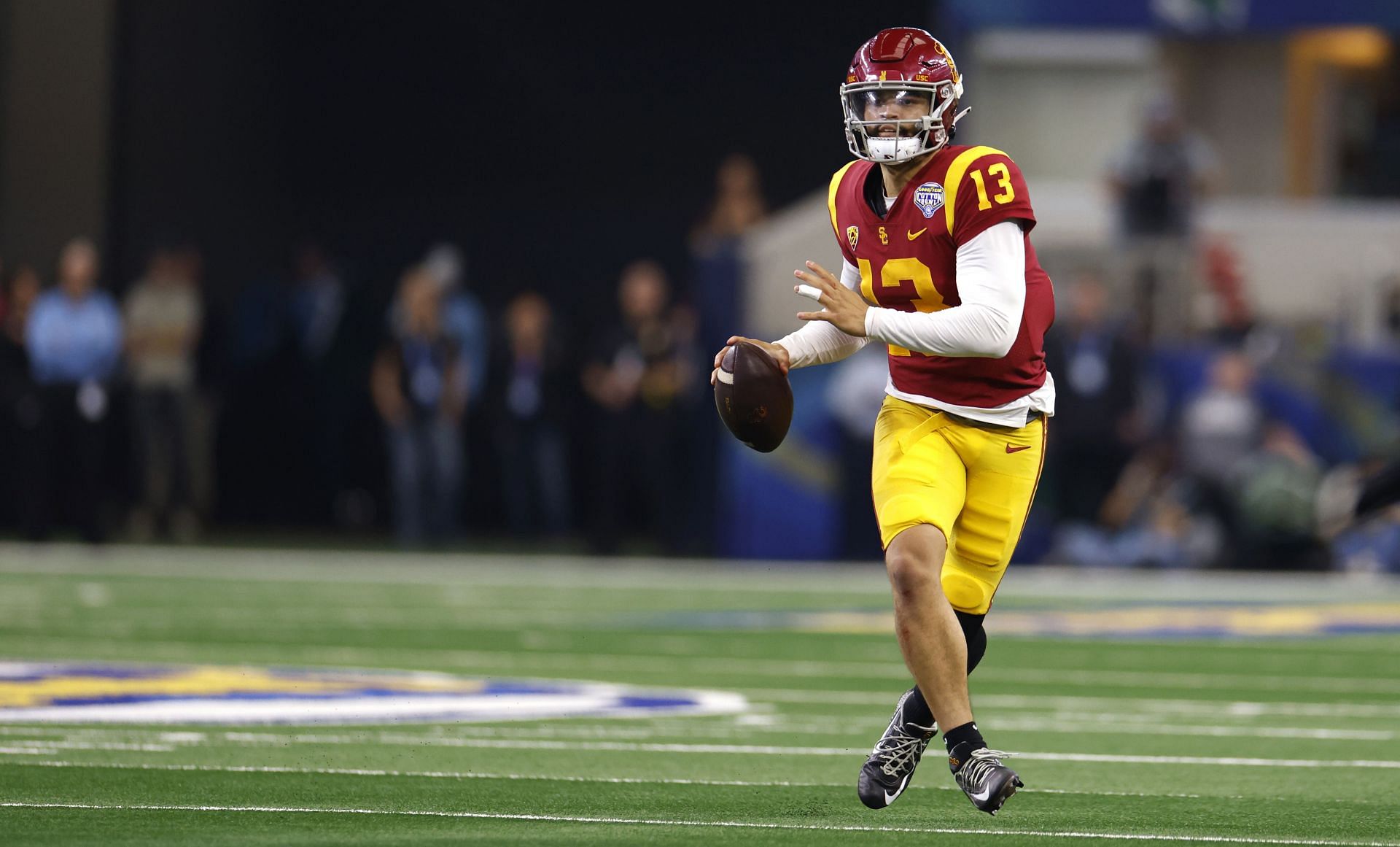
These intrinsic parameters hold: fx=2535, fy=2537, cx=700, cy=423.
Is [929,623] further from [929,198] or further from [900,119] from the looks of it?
[900,119]

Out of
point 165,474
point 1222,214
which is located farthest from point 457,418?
point 1222,214

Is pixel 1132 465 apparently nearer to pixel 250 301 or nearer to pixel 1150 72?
pixel 1150 72

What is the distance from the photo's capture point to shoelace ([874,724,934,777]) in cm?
596

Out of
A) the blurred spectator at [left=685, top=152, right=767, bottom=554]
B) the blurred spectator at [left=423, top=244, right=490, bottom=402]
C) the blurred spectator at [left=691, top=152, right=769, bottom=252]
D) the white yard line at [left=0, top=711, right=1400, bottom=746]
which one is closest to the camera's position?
the white yard line at [left=0, top=711, right=1400, bottom=746]

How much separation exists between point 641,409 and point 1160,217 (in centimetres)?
378

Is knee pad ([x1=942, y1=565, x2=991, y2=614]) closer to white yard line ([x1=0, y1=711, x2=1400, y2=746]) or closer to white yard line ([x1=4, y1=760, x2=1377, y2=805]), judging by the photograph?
white yard line ([x1=4, y1=760, x2=1377, y2=805])

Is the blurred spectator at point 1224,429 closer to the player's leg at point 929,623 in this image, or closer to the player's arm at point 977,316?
the player's arm at point 977,316

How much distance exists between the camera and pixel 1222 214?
20.2m

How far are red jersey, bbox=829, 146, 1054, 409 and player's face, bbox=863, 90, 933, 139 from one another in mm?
122

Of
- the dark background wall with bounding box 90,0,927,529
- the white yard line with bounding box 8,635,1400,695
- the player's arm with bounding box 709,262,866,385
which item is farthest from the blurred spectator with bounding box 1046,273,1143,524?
the player's arm with bounding box 709,262,866,385

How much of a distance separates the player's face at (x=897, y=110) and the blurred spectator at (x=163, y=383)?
512 inches

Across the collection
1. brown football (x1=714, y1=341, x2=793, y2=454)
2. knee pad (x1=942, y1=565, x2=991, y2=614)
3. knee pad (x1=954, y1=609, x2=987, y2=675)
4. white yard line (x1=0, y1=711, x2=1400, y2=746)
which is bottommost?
white yard line (x1=0, y1=711, x2=1400, y2=746)

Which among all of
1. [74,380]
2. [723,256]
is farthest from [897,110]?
[74,380]

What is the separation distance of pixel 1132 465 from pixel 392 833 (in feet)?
37.2
